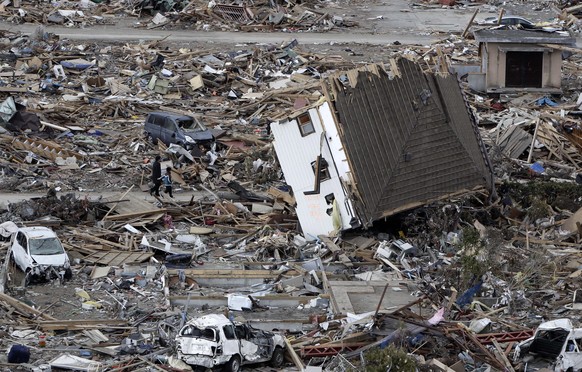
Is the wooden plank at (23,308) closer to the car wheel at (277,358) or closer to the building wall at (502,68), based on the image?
the car wheel at (277,358)

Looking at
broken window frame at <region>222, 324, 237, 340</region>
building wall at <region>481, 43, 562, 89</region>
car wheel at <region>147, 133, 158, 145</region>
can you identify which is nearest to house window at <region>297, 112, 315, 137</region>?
car wheel at <region>147, 133, 158, 145</region>

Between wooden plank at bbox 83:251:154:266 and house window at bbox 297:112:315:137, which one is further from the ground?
house window at bbox 297:112:315:137

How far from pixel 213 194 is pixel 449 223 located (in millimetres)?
6323

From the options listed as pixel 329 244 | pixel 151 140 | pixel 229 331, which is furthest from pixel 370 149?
pixel 151 140

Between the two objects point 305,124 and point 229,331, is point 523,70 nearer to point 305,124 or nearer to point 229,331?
point 305,124

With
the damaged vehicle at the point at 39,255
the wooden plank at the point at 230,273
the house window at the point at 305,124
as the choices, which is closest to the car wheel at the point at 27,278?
the damaged vehicle at the point at 39,255

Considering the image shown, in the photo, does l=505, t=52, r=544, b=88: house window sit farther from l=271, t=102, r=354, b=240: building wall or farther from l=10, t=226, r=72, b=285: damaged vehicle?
l=10, t=226, r=72, b=285: damaged vehicle

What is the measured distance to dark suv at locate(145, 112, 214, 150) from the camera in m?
35.0

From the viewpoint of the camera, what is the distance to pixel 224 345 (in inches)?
813

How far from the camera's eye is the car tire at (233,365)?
20.8 meters

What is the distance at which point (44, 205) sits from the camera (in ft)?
94.8

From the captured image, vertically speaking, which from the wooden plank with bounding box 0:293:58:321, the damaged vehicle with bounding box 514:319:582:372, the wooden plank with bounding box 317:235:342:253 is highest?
the wooden plank with bounding box 0:293:58:321

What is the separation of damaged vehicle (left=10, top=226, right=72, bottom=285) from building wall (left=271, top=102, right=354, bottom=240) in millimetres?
5882

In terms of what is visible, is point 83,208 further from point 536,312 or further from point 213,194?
point 536,312
